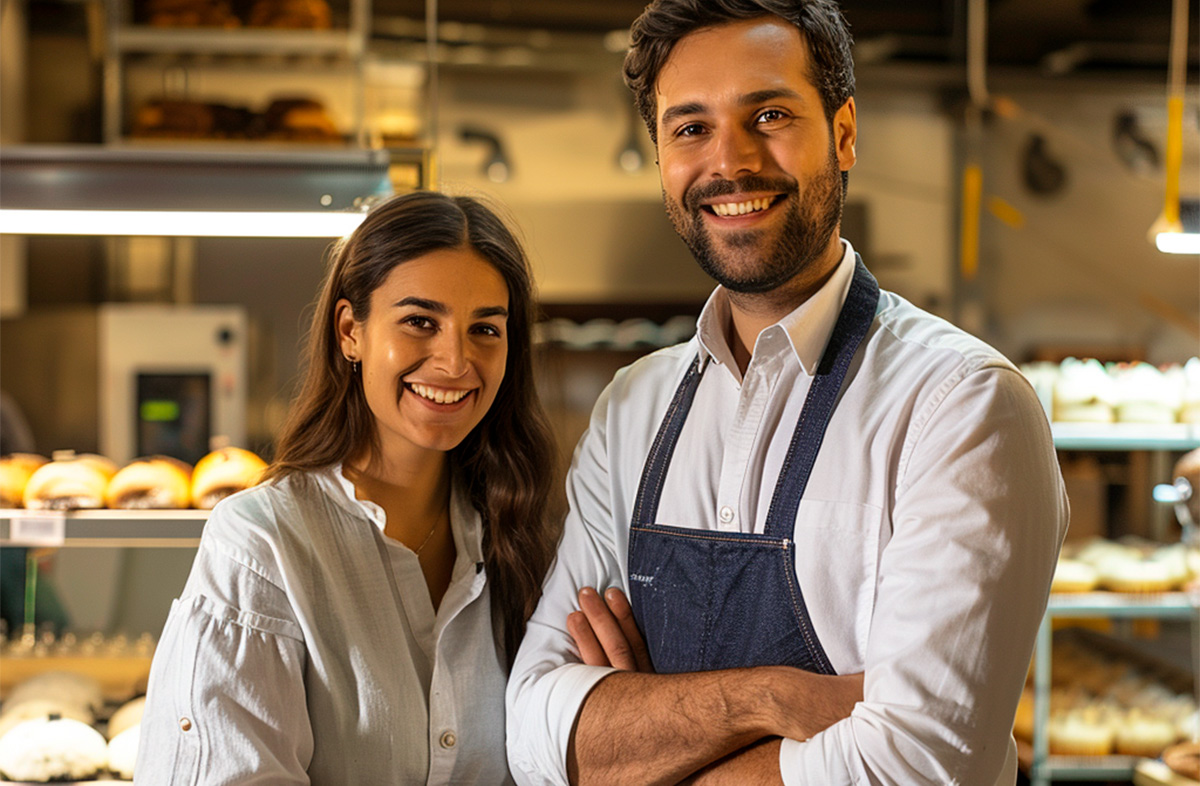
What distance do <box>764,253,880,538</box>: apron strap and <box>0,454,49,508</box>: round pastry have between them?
4.58 feet

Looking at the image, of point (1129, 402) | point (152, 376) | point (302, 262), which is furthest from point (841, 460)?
point (302, 262)

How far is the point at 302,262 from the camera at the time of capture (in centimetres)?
457

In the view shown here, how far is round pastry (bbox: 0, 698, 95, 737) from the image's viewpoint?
2.07m

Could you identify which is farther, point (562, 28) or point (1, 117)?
point (562, 28)

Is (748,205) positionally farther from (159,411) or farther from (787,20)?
(159,411)

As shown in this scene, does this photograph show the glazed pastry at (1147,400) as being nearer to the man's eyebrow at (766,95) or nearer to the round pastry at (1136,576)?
the round pastry at (1136,576)

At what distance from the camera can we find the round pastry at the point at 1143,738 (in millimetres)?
3658

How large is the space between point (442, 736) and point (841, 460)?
2.19 feet

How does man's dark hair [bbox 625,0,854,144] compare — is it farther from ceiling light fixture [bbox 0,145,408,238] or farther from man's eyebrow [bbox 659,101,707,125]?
ceiling light fixture [bbox 0,145,408,238]

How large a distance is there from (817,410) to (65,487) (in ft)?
4.43

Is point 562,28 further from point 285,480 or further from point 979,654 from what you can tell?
point 979,654

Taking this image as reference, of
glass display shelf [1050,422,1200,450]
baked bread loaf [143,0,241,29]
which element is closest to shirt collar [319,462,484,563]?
baked bread loaf [143,0,241,29]

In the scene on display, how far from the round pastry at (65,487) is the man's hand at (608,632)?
966mm

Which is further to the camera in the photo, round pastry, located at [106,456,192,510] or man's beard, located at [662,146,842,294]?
round pastry, located at [106,456,192,510]
